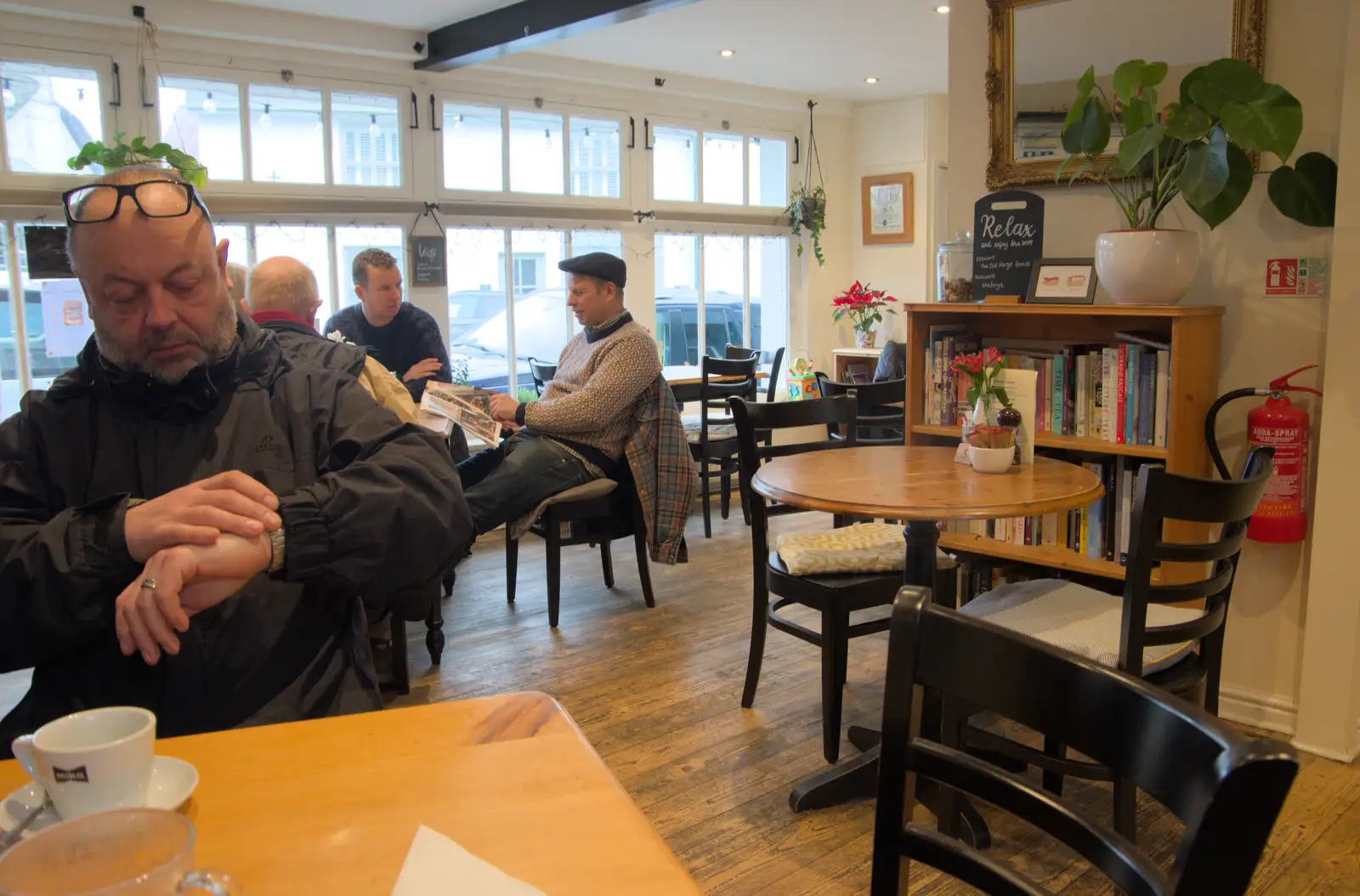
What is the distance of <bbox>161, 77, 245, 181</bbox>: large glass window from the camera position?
5.04 m

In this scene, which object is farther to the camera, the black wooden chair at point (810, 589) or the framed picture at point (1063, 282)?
the framed picture at point (1063, 282)

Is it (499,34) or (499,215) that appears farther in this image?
(499,215)

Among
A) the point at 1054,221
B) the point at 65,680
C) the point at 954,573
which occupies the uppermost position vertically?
the point at 1054,221

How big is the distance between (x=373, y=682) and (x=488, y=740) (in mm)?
508

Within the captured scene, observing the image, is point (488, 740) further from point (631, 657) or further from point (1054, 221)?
point (1054, 221)

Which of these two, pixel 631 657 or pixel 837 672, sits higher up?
pixel 837 672

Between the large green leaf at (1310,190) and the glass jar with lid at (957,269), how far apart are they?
0.93 m

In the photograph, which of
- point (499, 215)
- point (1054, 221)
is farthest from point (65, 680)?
point (499, 215)

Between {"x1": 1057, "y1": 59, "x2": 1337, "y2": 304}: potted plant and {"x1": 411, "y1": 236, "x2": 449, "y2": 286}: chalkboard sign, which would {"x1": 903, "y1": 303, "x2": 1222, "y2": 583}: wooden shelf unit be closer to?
{"x1": 1057, "y1": 59, "x2": 1337, "y2": 304}: potted plant

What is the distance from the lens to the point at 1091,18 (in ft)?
10.2

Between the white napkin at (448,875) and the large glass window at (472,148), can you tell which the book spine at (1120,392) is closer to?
the white napkin at (448,875)

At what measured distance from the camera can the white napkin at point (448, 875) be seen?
0.81 meters

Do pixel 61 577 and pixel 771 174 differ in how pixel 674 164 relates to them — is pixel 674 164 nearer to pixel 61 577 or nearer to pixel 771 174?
pixel 771 174

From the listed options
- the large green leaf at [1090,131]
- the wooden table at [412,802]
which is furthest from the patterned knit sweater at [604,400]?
the wooden table at [412,802]
